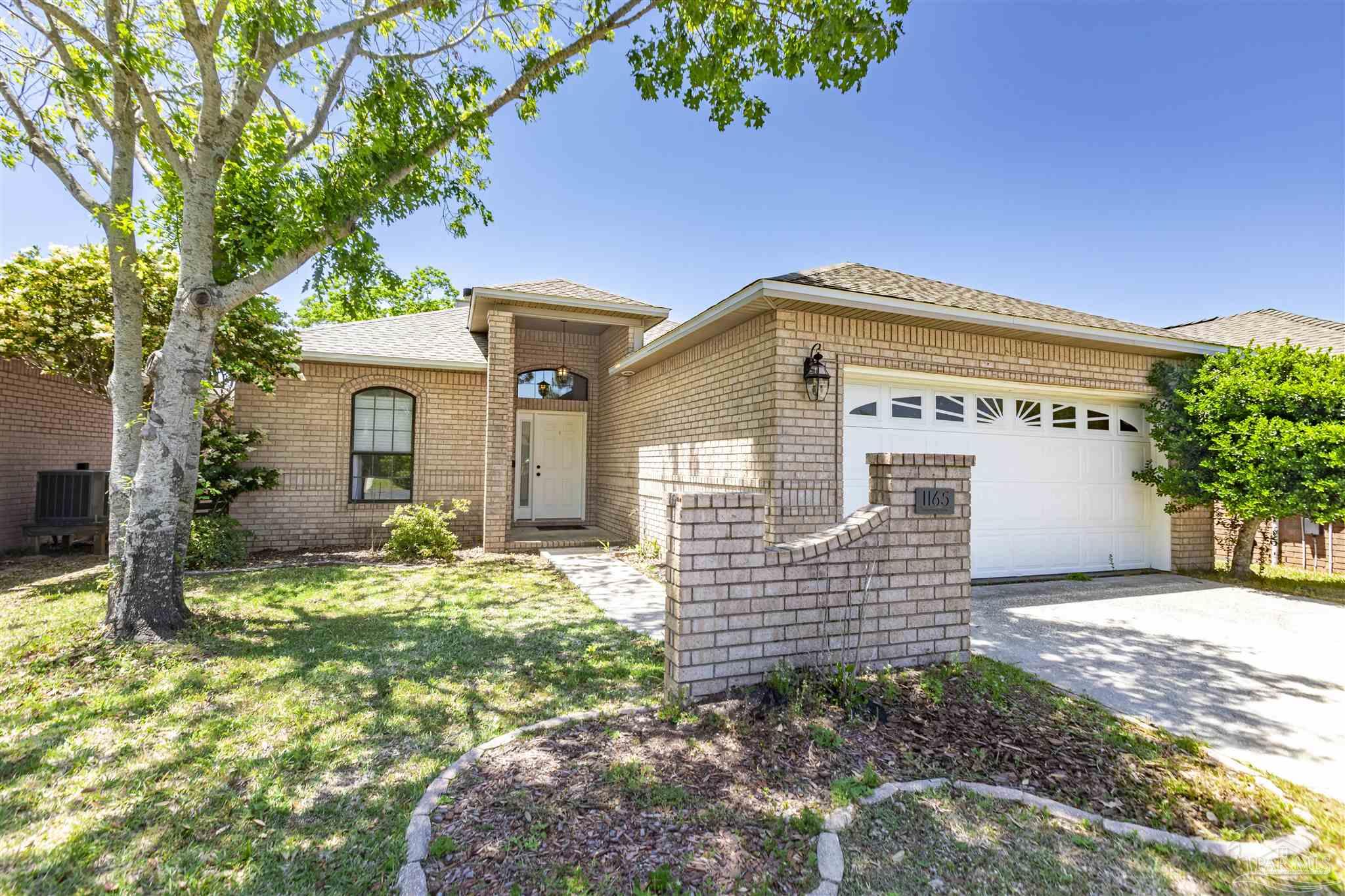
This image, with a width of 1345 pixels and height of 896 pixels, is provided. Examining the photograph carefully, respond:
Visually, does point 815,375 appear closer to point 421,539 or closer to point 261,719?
point 261,719

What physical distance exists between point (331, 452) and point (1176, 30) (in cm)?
1358

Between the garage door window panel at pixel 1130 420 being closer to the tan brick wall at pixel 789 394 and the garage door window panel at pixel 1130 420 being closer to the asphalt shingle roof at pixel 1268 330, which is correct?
the tan brick wall at pixel 789 394

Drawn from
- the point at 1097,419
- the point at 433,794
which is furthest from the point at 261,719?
the point at 1097,419

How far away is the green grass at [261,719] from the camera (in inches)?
79.8

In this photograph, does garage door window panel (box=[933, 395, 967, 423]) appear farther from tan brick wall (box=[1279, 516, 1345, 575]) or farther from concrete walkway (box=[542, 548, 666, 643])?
tan brick wall (box=[1279, 516, 1345, 575])

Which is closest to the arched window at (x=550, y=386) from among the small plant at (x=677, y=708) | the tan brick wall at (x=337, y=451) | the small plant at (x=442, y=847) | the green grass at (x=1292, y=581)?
the tan brick wall at (x=337, y=451)

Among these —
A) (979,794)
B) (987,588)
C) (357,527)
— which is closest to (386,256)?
(357,527)

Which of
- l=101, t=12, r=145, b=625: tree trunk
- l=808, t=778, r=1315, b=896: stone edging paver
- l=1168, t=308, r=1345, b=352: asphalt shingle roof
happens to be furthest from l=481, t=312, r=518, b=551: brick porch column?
l=1168, t=308, r=1345, b=352: asphalt shingle roof

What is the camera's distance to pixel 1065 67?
7824 millimetres

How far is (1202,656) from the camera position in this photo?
13.7ft

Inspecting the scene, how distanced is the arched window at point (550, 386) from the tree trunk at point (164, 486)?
250 inches

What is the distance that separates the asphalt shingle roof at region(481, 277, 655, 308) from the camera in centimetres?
852

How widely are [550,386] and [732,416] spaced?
18.7ft

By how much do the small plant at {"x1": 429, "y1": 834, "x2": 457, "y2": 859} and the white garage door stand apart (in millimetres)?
5086
